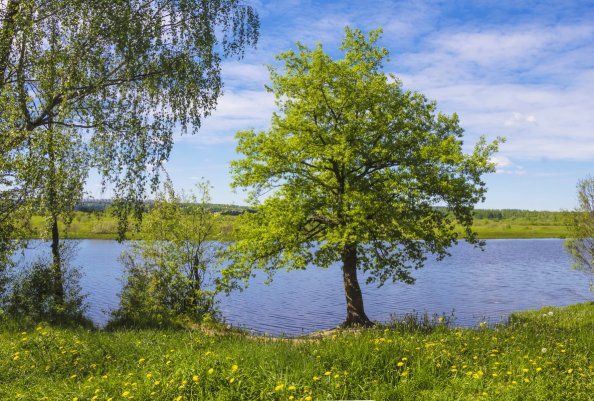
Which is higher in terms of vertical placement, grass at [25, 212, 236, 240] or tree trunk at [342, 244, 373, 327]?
grass at [25, 212, 236, 240]

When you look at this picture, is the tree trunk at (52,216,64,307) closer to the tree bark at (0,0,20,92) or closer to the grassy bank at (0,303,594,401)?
the tree bark at (0,0,20,92)

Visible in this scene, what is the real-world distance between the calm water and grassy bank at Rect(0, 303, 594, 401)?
17275 millimetres

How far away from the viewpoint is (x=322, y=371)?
28.0 ft

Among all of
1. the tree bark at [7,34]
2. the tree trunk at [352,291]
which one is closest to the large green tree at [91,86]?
the tree bark at [7,34]

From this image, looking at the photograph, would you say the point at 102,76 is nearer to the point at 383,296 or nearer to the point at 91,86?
the point at 91,86

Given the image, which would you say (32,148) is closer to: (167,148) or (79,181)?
(79,181)

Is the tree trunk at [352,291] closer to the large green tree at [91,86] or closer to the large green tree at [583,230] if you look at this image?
the large green tree at [91,86]

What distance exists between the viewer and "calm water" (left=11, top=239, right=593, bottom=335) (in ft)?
122

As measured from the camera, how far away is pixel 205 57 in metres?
17.5

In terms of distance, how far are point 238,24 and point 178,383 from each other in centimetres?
1384

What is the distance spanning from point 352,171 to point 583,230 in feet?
90.0

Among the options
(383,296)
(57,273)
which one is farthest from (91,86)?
(383,296)

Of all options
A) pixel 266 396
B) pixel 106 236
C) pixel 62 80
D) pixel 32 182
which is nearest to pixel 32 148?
pixel 32 182

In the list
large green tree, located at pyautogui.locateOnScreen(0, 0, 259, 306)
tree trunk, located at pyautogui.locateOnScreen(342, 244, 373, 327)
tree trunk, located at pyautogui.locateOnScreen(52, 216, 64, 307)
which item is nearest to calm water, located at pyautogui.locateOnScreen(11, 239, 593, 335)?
tree trunk, located at pyautogui.locateOnScreen(52, 216, 64, 307)
